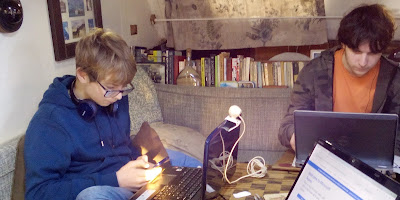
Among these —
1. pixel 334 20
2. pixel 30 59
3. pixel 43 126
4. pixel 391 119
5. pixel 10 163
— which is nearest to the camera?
pixel 391 119

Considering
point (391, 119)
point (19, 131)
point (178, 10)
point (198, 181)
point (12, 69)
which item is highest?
point (178, 10)

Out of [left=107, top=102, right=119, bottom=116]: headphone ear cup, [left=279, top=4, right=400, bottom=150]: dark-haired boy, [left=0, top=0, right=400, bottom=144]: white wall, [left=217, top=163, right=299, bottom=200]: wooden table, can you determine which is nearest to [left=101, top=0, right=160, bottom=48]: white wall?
[left=0, top=0, right=400, bottom=144]: white wall

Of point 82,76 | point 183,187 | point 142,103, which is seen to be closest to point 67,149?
point 82,76

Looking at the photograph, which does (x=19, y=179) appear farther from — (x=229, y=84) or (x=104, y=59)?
(x=229, y=84)

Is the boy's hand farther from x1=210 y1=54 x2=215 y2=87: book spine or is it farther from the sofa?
x1=210 y1=54 x2=215 y2=87: book spine

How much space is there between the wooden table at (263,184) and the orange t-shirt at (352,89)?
0.58 metres

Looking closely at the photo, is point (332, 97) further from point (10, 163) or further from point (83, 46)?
point (10, 163)

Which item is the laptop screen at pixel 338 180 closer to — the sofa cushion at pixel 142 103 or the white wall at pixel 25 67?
the white wall at pixel 25 67

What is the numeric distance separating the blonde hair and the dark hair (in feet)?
3.00

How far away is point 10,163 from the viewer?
1.62 meters

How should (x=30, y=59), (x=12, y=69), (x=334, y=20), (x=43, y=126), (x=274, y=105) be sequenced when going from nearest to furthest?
1. (x=43, y=126)
2. (x=12, y=69)
3. (x=30, y=59)
4. (x=274, y=105)
5. (x=334, y=20)

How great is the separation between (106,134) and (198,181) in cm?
46

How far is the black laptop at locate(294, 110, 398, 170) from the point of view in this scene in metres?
1.33

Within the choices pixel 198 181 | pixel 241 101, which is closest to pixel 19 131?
pixel 198 181
